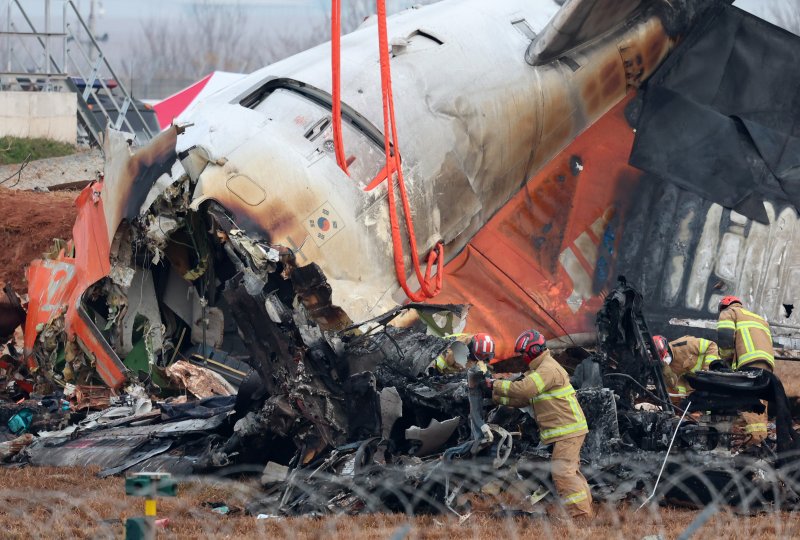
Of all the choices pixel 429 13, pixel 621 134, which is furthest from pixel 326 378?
pixel 621 134

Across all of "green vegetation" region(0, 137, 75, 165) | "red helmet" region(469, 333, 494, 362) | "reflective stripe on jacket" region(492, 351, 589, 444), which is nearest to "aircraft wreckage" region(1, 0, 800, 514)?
"reflective stripe on jacket" region(492, 351, 589, 444)

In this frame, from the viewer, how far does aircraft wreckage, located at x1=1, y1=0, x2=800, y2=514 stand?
394 inches

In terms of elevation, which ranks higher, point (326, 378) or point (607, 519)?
point (326, 378)

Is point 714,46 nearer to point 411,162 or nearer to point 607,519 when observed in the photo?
point 411,162

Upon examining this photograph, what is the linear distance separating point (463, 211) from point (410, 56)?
6.36ft

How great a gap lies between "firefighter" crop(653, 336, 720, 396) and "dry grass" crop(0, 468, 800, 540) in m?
2.94

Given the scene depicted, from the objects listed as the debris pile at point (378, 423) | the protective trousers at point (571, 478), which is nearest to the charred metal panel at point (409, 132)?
the debris pile at point (378, 423)

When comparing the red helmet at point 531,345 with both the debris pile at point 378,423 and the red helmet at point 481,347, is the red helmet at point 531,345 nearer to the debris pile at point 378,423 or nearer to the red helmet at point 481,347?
the debris pile at point 378,423

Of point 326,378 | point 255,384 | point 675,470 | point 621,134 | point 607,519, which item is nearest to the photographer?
point 607,519

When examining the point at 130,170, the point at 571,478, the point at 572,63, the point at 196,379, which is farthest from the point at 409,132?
the point at 571,478

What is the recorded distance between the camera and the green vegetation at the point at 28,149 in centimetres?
2744

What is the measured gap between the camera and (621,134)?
1591cm

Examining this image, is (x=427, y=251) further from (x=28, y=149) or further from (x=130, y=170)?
(x=28, y=149)

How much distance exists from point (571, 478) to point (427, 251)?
453 cm
